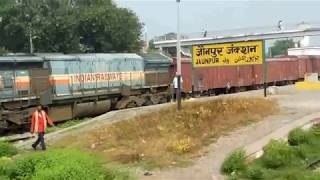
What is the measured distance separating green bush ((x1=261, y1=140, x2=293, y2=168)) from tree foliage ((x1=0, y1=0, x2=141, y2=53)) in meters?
51.2

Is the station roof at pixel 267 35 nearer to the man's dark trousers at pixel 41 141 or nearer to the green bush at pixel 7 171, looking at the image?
the man's dark trousers at pixel 41 141

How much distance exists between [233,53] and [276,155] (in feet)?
49.7

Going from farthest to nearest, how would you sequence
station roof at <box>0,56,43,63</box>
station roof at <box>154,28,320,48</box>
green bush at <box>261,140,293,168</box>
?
station roof at <box>154,28,320,48</box>
station roof at <box>0,56,43,63</box>
green bush at <box>261,140,293,168</box>

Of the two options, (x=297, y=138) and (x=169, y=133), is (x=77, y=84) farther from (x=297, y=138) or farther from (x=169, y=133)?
(x=297, y=138)

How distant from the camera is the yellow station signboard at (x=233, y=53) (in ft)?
98.7

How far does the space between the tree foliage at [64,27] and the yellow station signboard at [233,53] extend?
1450 inches

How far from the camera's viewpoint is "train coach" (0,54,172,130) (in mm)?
24828

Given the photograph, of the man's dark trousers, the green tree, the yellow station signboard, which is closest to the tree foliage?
the yellow station signboard

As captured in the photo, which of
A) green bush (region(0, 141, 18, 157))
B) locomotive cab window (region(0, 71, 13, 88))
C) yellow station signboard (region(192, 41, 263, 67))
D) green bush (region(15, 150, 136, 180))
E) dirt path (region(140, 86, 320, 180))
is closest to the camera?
green bush (region(15, 150, 136, 180))

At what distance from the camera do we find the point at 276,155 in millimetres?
15430

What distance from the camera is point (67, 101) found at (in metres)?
27.6

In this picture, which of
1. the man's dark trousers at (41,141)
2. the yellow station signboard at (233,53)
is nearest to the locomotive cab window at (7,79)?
the man's dark trousers at (41,141)

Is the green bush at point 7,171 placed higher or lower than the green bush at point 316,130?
higher

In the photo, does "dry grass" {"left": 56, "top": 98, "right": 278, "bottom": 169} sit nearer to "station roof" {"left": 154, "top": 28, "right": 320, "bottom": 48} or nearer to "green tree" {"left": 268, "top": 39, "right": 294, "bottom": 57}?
"station roof" {"left": 154, "top": 28, "right": 320, "bottom": 48}
